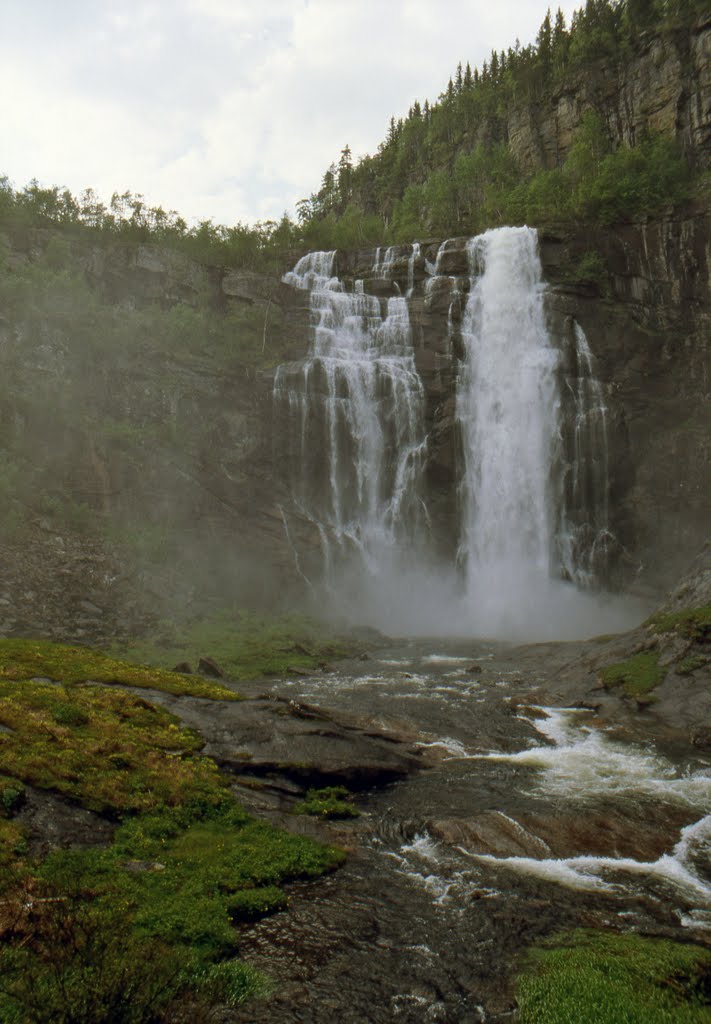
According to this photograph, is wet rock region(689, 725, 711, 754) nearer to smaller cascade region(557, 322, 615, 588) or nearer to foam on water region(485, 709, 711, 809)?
foam on water region(485, 709, 711, 809)

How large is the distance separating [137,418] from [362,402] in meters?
15.5

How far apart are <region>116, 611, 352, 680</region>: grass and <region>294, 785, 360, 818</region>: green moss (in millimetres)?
14456

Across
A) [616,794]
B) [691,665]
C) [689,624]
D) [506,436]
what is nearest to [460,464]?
[506,436]

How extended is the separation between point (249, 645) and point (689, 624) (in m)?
18.8

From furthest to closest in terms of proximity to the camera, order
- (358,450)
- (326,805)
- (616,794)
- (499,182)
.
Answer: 1. (499,182)
2. (358,450)
3. (616,794)
4. (326,805)

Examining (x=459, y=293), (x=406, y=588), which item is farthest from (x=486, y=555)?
(x=459, y=293)

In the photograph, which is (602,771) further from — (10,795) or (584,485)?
(584,485)

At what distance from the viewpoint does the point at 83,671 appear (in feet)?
52.1

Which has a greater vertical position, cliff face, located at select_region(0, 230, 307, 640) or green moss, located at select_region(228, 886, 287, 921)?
cliff face, located at select_region(0, 230, 307, 640)

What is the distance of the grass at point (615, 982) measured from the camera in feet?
20.0

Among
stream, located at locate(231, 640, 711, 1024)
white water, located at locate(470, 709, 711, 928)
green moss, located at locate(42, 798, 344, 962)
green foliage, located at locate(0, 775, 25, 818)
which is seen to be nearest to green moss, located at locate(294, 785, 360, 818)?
stream, located at locate(231, 640, 711, 1024)

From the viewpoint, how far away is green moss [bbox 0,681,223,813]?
9727mm

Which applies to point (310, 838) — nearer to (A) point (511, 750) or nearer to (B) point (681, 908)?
(B) point (681, 908)

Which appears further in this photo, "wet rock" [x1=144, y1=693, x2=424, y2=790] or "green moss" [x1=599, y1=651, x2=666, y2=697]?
"green moss" [x1=599, y1=651, x2=666, y2=697]
